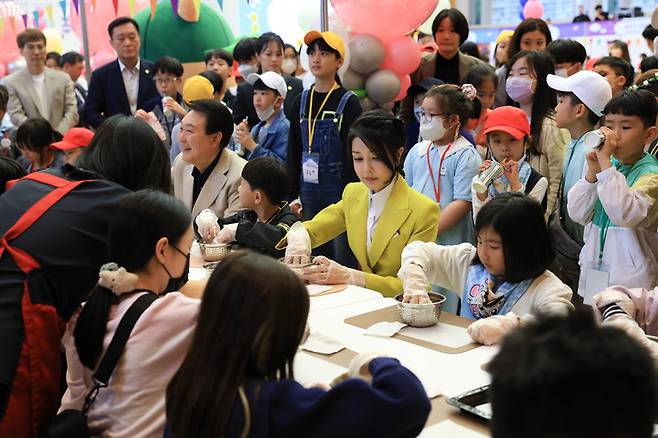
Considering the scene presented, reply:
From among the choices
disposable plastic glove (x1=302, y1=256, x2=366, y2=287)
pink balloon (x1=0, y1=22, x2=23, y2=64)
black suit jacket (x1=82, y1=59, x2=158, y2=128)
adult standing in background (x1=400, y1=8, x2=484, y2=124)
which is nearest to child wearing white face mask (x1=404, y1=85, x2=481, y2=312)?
disposable plastic glove (x1=302, y1=256, x2=366, y2=287)

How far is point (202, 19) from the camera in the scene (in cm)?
698

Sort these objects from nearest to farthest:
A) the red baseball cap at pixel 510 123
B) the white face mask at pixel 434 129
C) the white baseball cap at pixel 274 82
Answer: the red baseball cap at pixel 510 123 < the white face mask at pixel 434 129 < the white baseball cap at pixel 274 82

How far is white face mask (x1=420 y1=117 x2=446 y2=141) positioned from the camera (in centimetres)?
331

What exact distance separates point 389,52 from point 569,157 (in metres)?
1.44

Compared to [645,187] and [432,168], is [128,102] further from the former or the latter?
[645,187]

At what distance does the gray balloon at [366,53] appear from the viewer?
416 cm

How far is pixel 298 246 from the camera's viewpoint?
270 cm

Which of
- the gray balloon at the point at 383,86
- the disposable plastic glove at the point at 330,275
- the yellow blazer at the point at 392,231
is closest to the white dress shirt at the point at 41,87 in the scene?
the gray balloon at the point at 383,86

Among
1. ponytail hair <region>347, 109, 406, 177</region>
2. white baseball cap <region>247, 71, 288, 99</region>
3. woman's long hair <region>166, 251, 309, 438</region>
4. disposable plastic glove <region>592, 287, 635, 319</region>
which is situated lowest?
disposable plastic glove <region>592, 287, 635, 319</region>

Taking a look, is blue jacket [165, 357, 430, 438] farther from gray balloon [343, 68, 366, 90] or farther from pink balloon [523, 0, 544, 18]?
pink balloon [523, 0, 544, 18]

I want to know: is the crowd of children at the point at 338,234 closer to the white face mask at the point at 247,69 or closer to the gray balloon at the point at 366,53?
the gray balloon at the point at 366,53

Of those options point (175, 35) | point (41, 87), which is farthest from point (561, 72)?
point (41, 87)

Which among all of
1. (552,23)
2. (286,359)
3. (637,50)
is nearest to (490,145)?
(286,359)

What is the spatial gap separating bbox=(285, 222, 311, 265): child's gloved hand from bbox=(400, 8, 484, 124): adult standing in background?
1.92m
